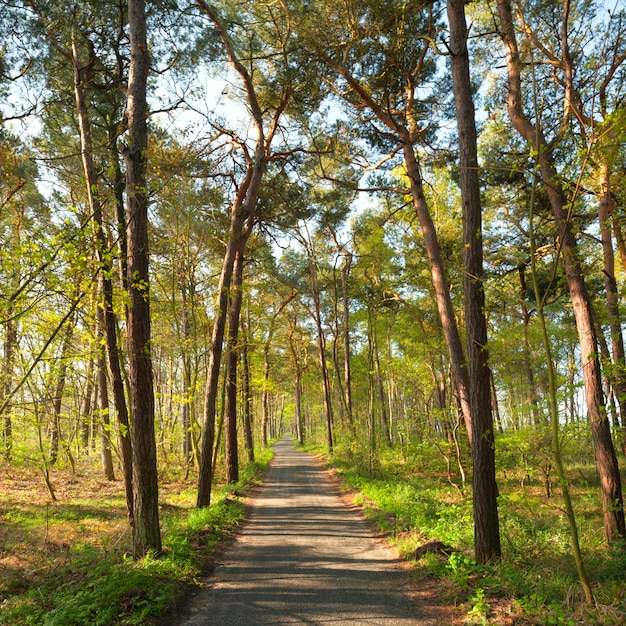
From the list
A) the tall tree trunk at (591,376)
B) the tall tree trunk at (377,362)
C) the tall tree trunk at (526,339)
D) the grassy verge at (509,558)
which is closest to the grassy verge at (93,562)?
the grassy verge at (509,558)

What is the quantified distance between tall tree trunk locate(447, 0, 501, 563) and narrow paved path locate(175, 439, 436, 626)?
131cm

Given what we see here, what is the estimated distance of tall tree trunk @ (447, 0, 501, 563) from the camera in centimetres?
552

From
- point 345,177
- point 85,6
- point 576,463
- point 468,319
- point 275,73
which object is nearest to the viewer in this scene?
point 468,319

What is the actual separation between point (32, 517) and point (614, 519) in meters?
11.7

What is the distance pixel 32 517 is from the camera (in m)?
9.48

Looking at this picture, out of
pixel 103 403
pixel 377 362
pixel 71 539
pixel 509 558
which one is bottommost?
pixel 71 539

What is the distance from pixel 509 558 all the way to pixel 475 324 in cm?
300

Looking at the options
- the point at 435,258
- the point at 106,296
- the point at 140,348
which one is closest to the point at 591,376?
the point at 435,258

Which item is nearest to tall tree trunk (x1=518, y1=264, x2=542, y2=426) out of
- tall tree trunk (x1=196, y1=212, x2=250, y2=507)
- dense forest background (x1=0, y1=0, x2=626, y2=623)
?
dense forest background (x1=0, y1=0, x2=626, y2=623)

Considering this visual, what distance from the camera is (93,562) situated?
6027 millimetres

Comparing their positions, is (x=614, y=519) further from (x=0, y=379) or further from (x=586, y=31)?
(x=0, y=379)

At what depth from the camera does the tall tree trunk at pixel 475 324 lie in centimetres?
552

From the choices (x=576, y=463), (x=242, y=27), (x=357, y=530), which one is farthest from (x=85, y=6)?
(x=576, y=463)

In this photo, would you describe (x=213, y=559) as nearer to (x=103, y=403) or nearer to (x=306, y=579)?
(x=306, y=579)
